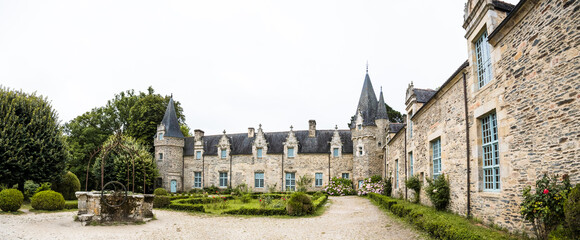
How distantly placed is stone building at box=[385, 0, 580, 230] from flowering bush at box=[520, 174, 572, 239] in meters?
0.20

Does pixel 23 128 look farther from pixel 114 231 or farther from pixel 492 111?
pixel 492 111

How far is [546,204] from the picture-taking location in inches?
227

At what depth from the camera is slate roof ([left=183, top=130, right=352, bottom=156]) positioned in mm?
Result: 31469

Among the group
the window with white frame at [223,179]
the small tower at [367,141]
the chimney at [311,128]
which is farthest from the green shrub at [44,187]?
the small tower at [367,141]

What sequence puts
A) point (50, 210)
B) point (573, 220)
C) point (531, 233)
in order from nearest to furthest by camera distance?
point (573, 220)
point (531, 233)
point (50, 210)

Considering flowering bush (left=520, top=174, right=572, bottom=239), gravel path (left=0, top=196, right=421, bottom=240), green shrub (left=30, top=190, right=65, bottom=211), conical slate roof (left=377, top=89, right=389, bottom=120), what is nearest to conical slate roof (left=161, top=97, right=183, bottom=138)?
green shrub (left=30, top=190, right=65, bottom=211)

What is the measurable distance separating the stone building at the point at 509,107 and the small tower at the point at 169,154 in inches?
1044

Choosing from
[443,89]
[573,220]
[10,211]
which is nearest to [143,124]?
[10,211]

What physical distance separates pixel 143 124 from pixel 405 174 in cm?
2765

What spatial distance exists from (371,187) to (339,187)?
2980mm

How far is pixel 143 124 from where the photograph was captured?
3534cm

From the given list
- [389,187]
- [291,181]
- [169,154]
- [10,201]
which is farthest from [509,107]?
[169,154]

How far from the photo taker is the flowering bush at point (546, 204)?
5543 millimetres

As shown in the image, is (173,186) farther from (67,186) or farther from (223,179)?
(67,186)
